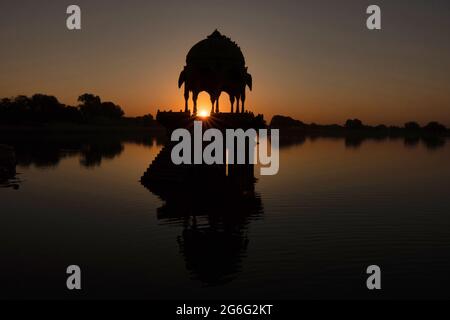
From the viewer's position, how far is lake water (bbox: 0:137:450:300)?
1644cm

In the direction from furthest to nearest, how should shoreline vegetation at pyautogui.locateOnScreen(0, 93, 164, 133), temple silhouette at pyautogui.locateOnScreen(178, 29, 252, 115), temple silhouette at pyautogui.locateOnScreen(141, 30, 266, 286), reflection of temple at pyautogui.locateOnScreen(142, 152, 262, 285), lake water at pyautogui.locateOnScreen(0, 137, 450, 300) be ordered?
shoreline vegetation at pyautogui.locateOnScreen(0, 93, 164, 133) < temple silhouette at pyautogui.locateOnScreen(178, 29, 252, 115) < temple silhouette at pyautogui.locateOnScreen(141, 30, 266, 286) < reflection of temple at pyautogui.locateOnScreen(142, 152, 262, 285) < lake water at pyautogui.locateOnScreen(0, 137, 450, 300)

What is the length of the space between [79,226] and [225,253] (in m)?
8.85

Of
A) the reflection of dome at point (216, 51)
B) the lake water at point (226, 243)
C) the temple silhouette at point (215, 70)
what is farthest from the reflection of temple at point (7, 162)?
the reflection of dome at point (216, 51)

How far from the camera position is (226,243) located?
73.0 feet

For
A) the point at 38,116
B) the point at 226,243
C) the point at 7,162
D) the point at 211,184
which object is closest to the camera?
the point at 226,243

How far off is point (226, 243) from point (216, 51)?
24648mm

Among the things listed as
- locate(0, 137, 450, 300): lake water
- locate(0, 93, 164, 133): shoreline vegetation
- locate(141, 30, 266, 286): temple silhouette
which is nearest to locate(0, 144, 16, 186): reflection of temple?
locate(0, 137, 450, 300): lake water

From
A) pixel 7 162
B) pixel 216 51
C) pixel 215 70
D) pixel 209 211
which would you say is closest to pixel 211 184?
pixel 209 211

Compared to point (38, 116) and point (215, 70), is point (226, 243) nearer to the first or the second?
point (215, 70)

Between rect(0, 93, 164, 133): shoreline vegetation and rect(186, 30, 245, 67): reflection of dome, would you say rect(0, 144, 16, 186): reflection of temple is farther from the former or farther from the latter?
rect(0, 93, 164, 133): shoreline vegetation

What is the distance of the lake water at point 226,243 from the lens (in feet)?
53.9

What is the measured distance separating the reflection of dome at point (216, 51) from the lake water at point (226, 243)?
1225 centimetres

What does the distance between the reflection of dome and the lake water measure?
12.2m
